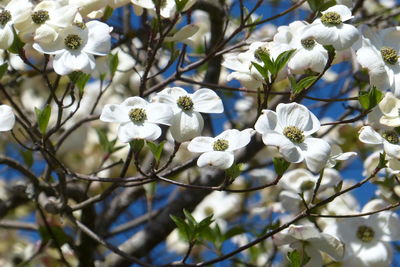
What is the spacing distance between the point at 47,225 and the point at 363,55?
67cm

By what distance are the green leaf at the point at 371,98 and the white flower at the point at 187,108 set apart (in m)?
0.21

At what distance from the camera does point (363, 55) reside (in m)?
1.08

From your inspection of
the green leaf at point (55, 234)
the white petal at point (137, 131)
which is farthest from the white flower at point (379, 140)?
the green leaf at point (55, 234)

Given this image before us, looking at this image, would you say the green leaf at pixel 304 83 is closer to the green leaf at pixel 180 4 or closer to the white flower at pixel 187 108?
the white flower at pixel 187 108

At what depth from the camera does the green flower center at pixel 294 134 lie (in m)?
0.98

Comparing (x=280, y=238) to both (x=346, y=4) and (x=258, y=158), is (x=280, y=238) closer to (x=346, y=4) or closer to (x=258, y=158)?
(x=346, y=4)

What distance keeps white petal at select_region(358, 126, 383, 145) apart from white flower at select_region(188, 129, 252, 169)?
0.18 meters

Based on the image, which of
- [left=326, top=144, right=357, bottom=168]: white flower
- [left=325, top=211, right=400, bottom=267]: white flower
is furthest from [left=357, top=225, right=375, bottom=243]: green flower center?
[left=326, top=144, right=357, bottom=168]: white flower

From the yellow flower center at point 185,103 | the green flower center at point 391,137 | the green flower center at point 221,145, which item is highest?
the yellow flower center at point 185,103

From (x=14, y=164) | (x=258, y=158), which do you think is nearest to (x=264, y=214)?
(x=258, y=158)

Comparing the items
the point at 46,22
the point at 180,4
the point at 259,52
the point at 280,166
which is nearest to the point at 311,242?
the point at 280,166

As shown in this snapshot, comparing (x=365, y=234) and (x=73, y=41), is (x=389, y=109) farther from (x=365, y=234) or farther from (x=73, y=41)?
(x=73, y=41)

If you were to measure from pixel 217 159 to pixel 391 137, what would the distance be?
0.29m

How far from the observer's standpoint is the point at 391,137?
106cm
